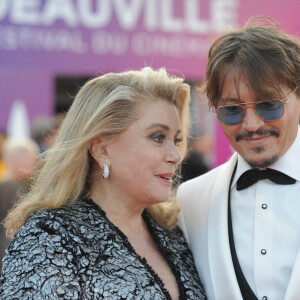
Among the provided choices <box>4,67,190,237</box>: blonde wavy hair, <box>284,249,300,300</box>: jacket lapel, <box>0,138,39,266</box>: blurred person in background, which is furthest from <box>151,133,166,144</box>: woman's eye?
<box>0,138,39,266</box>: blurred person in background

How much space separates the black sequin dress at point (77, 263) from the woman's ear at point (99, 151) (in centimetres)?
20

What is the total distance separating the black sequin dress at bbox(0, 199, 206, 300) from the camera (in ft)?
7.17

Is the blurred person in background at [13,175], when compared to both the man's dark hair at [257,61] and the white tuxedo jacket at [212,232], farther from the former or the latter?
the man's dark hair at [257,61]

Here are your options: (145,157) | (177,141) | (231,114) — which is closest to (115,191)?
Result: (145,157)

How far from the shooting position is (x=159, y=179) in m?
2.60

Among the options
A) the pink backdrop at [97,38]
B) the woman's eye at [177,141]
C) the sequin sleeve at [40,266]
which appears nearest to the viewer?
the sequin sleeve at [40,266]

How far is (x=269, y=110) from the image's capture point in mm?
2436

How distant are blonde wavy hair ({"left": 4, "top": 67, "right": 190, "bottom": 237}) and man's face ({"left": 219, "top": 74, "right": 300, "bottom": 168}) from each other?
351 millimetres

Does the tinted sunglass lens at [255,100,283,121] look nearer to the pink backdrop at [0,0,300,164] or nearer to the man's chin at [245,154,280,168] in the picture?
the man's chin at [245,154,280,168]

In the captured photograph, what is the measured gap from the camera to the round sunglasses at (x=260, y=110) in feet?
8.00

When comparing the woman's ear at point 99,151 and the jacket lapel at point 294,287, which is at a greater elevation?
the woman's ear at point 99,151

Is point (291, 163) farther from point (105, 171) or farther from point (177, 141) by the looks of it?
point (105, 171)

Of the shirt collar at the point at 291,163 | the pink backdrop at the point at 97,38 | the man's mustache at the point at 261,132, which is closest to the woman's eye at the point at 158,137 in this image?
the man's mustache at the point at 261,132

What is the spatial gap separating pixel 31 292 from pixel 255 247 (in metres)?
0.98
